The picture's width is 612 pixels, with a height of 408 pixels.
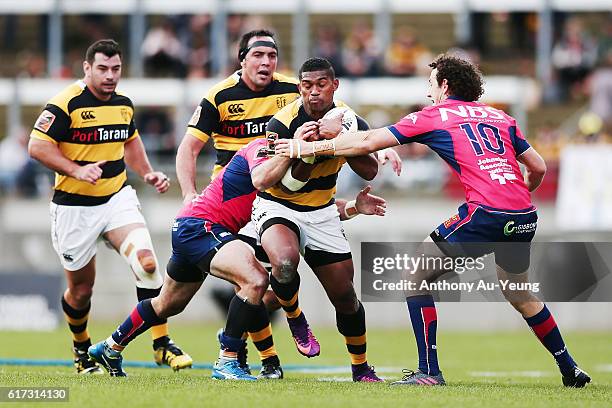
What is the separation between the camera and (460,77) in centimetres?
969

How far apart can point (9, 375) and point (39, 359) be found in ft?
10.7

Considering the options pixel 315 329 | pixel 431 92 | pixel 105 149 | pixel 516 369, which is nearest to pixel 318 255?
pixel 431 92

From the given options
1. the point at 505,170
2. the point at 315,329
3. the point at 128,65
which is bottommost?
the point at 315,329

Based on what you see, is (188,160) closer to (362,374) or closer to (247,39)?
(247,39)

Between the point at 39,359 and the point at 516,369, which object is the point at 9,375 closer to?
the point at 39,359

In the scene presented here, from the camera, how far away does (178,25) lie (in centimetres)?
2617

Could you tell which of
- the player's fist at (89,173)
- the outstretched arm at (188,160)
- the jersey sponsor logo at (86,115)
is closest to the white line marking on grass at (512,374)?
the outstretched arm at (188,160)

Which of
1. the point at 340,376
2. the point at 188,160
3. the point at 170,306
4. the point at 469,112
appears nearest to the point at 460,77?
the point at 469,112

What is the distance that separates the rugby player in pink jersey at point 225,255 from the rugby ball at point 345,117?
34 centimetres

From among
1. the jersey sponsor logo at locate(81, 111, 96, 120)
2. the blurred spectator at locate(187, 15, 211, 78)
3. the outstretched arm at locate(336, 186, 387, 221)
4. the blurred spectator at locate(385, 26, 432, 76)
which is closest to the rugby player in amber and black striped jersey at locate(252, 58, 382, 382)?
the outstretched arm at locate(336, 186, 387, 221)

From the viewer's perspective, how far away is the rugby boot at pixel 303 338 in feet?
34.7

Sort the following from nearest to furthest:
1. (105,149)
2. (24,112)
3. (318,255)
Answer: (318,255) → (105,149) → (24,112)

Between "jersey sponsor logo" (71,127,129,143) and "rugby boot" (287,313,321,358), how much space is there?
2.67 metres

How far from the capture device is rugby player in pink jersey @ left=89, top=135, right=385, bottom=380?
32.4ft
